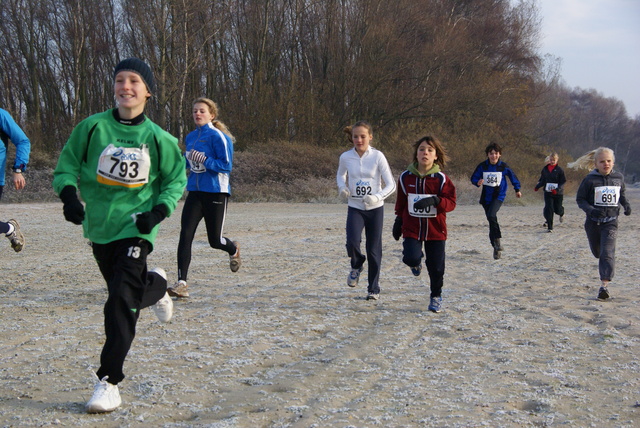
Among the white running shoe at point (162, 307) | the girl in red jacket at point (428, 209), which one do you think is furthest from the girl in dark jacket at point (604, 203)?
the white running shoe at point (162, 307)

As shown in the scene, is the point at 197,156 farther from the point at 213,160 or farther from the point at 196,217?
the point at 196,217

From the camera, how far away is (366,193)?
23.0 ft

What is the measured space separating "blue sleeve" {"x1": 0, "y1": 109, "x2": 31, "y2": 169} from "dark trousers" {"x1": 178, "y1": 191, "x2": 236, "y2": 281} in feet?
5.66

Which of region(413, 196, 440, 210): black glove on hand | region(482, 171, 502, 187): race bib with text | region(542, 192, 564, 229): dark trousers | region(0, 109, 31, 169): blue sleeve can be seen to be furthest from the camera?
region(542, 192, 564, 229): dark trousers

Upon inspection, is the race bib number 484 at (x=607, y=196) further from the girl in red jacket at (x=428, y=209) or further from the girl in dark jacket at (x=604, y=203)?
the girl in red jacket at (x=428, y=209)

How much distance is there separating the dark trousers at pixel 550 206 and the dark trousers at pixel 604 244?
7.75 metres

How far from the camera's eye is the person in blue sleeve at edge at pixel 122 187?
3.71m

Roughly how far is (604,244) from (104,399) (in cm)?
601

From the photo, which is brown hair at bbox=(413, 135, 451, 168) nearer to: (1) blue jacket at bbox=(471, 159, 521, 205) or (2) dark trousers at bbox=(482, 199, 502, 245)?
(2) dark trousers at bbox=(482, 199, 502, 245)

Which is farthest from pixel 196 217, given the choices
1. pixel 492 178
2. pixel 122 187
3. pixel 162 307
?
pixel 492 178

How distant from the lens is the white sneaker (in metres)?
3.53

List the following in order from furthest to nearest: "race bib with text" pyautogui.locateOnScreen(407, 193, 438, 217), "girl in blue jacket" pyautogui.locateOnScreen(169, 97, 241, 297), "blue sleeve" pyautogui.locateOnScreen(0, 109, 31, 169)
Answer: "girl in blue jacket" pyautogui.locateOnScreen(169, 97, 241, 297) → "blue sleeve" pyautogui.locateOnScreen(0, 109, 31, 169) → "race bib with text" pyautogui.locateOnScreen(407, 193, 438, 217)

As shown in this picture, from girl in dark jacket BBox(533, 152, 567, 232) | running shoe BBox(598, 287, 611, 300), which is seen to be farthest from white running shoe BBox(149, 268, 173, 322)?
girl in dark jacket BBox(533, 152, 567, 232)

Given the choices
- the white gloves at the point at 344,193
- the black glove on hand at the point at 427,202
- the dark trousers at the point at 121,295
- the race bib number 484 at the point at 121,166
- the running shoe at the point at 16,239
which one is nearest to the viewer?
the dark trousers at the point at 121,295
